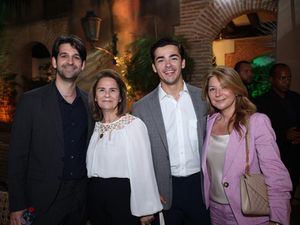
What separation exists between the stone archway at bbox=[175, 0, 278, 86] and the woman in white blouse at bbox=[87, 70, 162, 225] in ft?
14.9

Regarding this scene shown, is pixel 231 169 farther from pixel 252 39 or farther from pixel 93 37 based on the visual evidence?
pixel 252 39

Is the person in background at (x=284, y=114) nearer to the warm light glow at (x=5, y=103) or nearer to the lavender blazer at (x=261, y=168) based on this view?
the lavender blazer at (x=261, y=168)

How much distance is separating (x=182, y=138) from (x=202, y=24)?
4660 mm

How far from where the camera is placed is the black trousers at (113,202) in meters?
2.15

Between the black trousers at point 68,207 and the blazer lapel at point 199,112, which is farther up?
the blazer lapel at point 199,112

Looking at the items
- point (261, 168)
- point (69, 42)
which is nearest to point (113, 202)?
point (261, 168)

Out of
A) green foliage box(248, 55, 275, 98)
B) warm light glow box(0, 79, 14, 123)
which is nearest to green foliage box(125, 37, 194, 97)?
green foliage box(248, 55, 275, 98)

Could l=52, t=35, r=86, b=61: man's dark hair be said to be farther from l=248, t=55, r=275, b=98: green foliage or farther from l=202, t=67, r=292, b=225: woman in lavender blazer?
l=248, t=55, r=275, b=98: green foliage

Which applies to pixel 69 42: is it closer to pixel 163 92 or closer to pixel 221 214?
pixel 163 92

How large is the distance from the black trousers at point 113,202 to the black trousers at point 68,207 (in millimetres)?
238

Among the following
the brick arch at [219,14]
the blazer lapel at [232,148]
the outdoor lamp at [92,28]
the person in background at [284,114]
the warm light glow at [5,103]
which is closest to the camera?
the blazer lapel at [232,148]

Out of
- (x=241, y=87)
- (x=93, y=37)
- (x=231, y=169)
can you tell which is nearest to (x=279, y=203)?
(x=231, y=169)

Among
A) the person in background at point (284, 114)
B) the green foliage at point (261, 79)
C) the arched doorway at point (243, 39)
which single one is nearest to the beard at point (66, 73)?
the person in background at point (284, 114)

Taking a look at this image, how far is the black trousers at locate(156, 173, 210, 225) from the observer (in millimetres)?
2359
